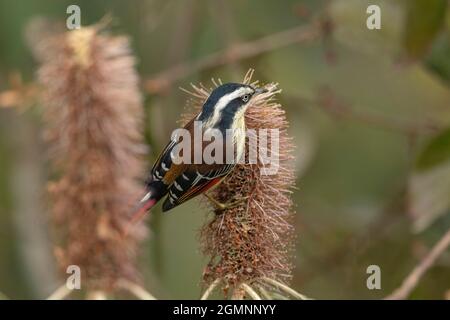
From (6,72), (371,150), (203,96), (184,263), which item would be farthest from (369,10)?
(6,72)

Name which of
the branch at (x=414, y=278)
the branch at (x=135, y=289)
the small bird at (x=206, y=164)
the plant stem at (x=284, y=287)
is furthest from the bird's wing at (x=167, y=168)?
the branch at (x=414, y=278)

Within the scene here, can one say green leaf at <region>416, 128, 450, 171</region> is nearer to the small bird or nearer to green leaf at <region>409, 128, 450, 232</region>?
green leaf at <region>409, 128, 450, 232</region>

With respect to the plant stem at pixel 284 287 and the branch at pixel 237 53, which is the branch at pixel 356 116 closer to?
the branch at pixel 237 53

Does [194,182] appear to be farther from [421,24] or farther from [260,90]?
[421,24]

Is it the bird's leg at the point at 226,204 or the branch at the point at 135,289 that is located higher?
the bird's leg at the point at 226,204

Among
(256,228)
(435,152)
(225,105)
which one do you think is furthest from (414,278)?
(435,152)

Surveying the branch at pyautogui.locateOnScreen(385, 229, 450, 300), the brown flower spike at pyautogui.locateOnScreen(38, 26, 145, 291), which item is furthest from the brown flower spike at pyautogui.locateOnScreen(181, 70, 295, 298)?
the brown flower spike at pyautogui.locateOnScreen(38, 26, 145, 291)

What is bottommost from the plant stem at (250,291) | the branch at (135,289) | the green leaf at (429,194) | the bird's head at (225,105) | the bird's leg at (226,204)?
the branch at (135,289)
